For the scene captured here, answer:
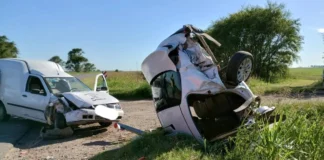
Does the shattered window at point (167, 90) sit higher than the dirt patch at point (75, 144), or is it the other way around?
the shattered window at point (167, 90)

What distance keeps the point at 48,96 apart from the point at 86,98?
1.21 m

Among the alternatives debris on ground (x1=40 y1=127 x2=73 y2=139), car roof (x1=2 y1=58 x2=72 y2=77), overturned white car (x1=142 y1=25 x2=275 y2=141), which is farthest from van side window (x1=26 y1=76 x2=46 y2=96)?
overturned white car (x1=142 y1=25 x2=275 y2=141)

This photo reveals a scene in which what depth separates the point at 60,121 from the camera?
28.3ft

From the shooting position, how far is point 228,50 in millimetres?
32438

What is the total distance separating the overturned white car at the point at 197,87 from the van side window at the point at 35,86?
4.72 meters

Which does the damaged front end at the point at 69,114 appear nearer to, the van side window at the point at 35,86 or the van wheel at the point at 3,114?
the van side window at the point at 35,86

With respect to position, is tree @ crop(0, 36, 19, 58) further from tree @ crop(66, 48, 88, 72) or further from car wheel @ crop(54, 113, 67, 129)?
car wheel @ crop(54, 113, 67, 129)

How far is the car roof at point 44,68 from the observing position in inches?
408

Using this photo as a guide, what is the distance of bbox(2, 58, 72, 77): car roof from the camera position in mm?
10359

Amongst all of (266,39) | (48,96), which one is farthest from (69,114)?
(266,39)

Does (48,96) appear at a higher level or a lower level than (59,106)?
higher

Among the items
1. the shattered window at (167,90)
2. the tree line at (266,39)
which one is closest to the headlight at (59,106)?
the shattered window at (167,90)

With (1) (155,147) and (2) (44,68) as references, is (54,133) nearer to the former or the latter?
(2) (44,68)

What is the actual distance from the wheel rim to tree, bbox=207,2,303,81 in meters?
26.6
